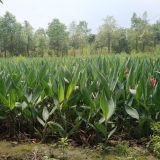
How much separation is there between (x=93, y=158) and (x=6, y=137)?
783 millimetres

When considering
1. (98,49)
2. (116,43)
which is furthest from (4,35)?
(116,43)

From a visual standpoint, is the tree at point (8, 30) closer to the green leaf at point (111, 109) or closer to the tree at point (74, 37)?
the tree at point (74, 37)

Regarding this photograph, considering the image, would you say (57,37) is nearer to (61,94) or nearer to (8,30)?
(8,30)

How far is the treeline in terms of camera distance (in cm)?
2981

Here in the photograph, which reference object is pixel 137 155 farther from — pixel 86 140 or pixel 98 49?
pixel 98 49

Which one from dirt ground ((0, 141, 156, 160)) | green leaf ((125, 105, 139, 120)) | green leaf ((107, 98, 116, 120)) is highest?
green leaf ((107, 98, 116, 120))

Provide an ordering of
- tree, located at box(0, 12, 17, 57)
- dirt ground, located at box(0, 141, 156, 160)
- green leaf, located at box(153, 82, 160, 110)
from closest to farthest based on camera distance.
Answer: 1. dirt ground, located at box(0, 141, 156, 160)
2. green leaf, located at box(153, 82, 160, 110)
3. tree, located at box(0, 12, 17, 57)

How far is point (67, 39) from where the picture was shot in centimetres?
3366

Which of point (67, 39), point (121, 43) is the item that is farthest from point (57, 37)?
point (121, 43)

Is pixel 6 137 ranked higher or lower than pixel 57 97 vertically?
lower

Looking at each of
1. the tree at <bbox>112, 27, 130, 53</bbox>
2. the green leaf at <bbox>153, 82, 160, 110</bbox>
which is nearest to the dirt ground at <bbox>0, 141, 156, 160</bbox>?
the green leaf at <bbox>153, 82, 160, 110</bbox>

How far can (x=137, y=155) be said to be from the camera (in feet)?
3.47

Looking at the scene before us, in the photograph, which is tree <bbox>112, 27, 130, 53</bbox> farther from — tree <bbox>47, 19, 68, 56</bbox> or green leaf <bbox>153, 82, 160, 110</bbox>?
green leaf <bbox>153, 82, 160, 110</bbox>

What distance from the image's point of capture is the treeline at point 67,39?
29812 mm
